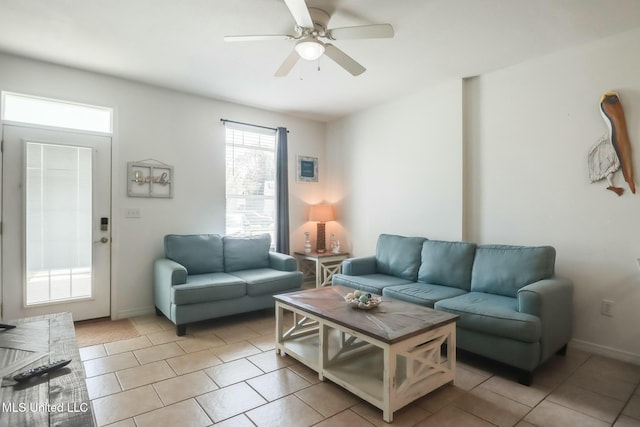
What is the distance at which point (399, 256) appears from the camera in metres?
3.73

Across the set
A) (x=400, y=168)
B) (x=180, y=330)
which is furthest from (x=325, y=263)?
(x=180, y=330)

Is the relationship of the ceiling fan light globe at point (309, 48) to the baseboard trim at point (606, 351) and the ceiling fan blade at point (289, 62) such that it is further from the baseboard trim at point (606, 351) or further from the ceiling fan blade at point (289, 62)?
the baseboard trim at point (606, 351)

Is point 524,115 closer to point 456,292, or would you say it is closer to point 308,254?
point 456,292

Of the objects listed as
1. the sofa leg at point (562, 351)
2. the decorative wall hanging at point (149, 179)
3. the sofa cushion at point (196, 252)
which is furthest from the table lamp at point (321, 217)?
the sofa leg at point (562, 351)

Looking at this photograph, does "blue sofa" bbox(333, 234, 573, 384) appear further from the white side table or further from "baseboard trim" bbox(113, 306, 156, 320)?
"baseboard trim" bbox(113, 306, 156, 320)

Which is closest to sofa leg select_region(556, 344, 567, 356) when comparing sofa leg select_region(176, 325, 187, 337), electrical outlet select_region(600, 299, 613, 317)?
electrical outlet select_region(600, 299, 613, 317)

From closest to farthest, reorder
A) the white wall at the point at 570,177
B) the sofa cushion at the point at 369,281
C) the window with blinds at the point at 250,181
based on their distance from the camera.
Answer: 1. the white wall at the point at 570,177
2. the sofa cushion at the point at 369,281
3. the window with blinds at the point at 250,181

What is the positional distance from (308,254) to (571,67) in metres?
3.40

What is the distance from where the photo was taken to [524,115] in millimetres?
3178

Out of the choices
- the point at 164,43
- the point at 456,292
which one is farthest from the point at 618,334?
the point at 164,43

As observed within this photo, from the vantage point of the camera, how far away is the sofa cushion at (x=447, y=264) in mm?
3189

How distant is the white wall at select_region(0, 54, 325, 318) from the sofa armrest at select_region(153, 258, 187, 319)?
21cm

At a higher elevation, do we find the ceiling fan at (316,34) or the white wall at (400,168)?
the ceiling fan at (316,34)

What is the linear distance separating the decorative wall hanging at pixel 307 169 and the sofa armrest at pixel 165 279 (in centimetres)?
220
